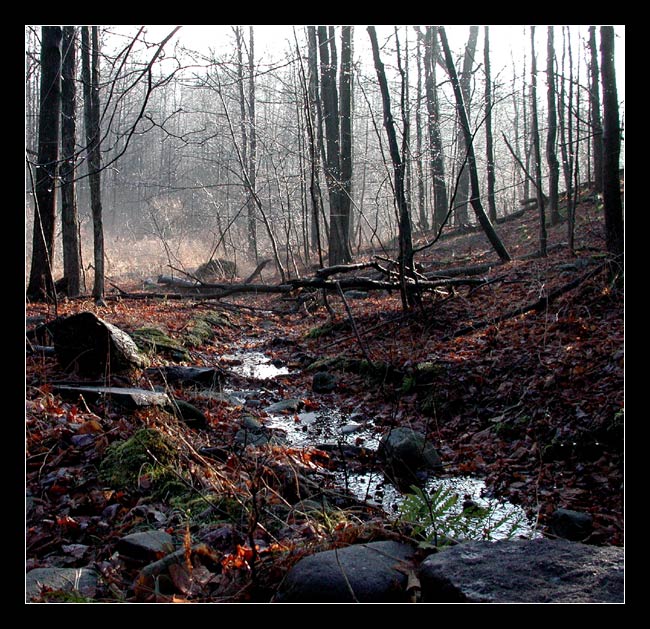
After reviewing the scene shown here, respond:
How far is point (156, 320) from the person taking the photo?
10.5 meters

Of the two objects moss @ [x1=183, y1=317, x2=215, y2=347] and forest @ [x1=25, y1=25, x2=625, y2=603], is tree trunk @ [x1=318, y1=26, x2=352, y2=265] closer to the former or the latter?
forest @ [x1=25, y1=25, x2=625, y2=603]

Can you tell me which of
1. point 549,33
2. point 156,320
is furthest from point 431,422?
point 549,33

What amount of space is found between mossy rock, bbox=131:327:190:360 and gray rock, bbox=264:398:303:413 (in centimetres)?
195

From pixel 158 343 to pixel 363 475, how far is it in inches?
173

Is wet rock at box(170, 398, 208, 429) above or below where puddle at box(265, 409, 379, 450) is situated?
above

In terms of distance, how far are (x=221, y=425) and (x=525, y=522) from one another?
2.82 meters

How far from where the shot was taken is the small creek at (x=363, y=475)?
3.97 meters

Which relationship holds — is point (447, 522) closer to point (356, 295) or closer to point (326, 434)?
point (326, 434)

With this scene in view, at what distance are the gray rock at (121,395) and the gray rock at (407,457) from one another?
6.43 feet

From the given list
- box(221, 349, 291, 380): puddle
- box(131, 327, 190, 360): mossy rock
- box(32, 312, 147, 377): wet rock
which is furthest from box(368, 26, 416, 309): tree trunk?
box(32, 312, 147, 377): wet rock

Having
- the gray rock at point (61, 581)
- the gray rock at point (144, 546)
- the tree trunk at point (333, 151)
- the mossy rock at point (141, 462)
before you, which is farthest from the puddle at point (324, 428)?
the tree trunk at point (333, 151)

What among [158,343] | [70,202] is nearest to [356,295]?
[158,343]

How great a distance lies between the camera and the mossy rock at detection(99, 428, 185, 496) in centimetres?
392

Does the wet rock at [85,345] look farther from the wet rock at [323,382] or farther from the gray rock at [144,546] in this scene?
the gray rock at [144,546]
